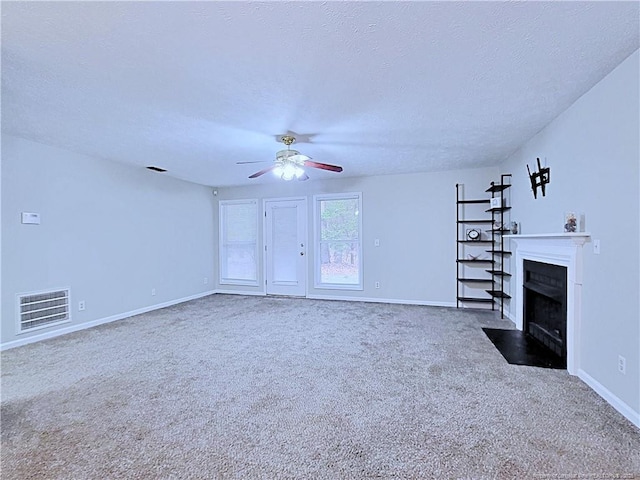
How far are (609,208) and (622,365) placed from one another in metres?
1.08

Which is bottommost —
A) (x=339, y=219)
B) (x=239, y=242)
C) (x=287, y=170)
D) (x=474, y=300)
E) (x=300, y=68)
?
(x=474, y=300)

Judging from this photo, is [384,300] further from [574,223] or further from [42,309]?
[42,309]

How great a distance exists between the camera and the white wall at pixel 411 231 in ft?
17.4

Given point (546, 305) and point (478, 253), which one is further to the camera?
point (478, 253)

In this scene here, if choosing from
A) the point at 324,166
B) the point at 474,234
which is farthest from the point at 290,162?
the point at 474,234

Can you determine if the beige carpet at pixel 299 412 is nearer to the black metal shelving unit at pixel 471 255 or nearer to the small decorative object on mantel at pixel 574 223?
the small decorative object on mantel at pixel 574 223

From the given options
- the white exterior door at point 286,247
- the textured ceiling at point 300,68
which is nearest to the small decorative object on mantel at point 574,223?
the textured ceiling at point 300,68

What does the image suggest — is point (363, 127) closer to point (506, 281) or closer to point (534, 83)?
point (534, 83)

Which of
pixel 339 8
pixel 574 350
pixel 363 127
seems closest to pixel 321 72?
pixel 339 8

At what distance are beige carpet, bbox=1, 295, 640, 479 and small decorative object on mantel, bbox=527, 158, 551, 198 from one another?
178cm

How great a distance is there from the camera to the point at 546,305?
3.36 metres

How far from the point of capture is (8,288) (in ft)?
11.2

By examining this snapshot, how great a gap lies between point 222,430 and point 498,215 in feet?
15.8

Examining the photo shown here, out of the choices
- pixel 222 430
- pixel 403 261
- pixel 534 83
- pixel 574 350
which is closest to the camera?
pixel 222 430
